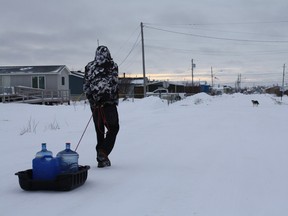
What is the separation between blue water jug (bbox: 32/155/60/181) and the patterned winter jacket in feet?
5.46

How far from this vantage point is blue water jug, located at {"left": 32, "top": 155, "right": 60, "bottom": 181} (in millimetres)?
5336

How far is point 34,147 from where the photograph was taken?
9.59 m

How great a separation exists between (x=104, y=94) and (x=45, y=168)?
5.99 feet

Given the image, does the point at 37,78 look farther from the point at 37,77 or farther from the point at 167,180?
the point at 167,180

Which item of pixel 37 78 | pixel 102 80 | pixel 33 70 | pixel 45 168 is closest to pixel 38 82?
pixel 37 78

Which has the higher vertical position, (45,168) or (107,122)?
(107,122)

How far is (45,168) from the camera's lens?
17.6 feet

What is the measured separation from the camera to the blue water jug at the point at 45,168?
5336 millimetres

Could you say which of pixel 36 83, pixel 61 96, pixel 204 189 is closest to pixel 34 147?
pixel 204 189

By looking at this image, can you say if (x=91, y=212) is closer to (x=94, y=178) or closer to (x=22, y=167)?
(x=94, y=178)

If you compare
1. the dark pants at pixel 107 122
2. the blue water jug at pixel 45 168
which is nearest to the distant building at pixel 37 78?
the dark pants at pixel 107 122

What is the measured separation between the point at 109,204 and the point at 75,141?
6.11 m

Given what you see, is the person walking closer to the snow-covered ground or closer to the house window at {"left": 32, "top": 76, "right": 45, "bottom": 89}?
the snow-covered ground

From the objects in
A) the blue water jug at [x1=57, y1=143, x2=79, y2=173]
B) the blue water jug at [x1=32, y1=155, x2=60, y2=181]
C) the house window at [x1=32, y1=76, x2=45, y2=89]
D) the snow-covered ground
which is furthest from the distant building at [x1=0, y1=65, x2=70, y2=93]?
the blue water jug at [x1=32, y1=155, x2=60, y2=181]
